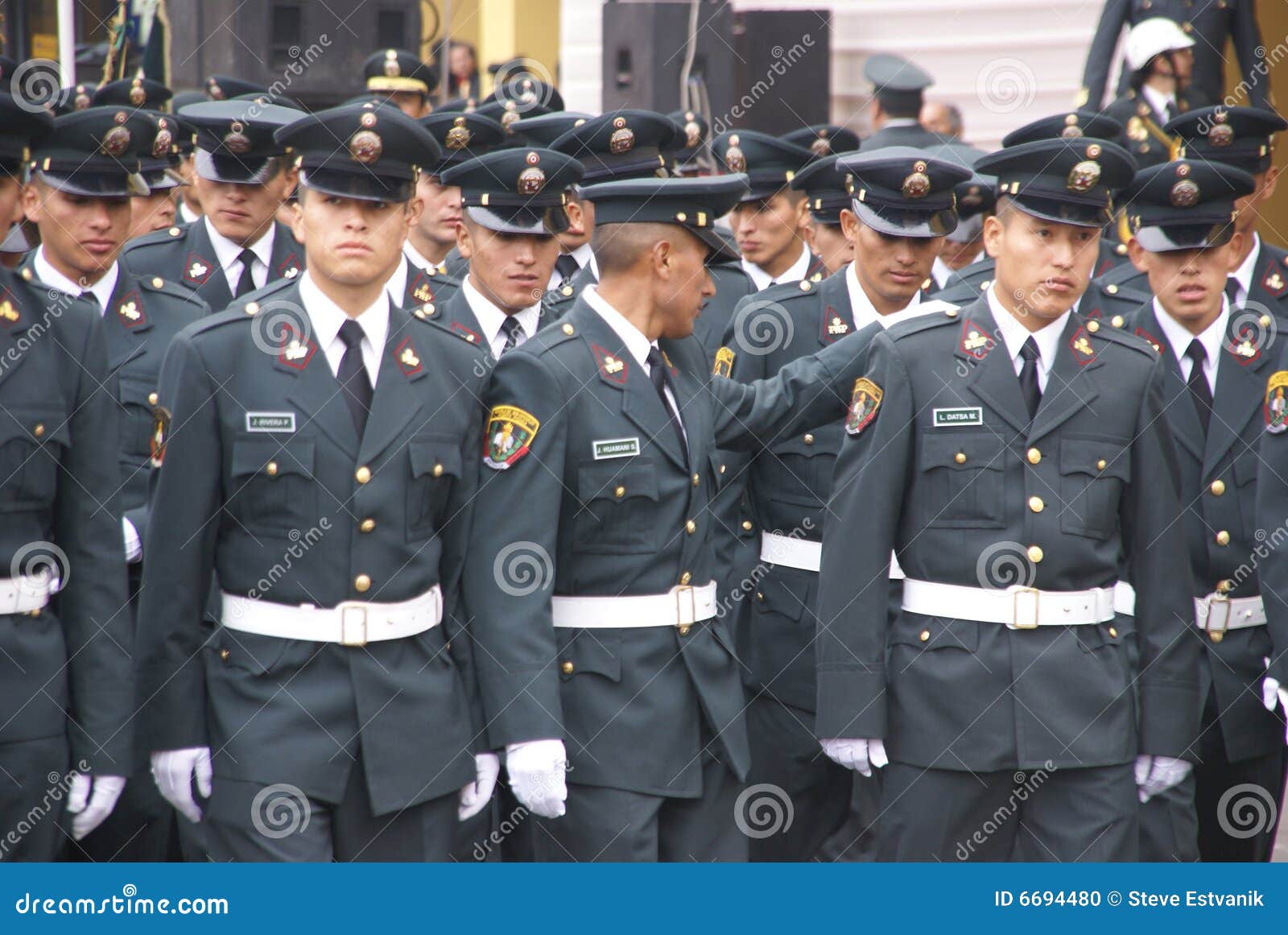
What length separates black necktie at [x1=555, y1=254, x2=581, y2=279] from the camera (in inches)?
281

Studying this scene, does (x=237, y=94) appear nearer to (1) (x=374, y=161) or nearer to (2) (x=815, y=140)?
(2) (x=815, y=140)

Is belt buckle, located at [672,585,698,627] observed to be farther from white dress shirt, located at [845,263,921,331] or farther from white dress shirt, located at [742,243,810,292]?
white dress shirt, located at [742,243,810,292]

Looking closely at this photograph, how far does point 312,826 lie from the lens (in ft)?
13.5

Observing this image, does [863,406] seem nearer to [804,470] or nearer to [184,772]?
[804,470]

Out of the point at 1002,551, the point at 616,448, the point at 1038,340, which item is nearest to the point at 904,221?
the point at 1038,340

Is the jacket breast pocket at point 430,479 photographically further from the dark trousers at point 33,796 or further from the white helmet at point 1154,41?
the white helmet at point 1154,41

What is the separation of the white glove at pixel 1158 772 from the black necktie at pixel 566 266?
3185 mm

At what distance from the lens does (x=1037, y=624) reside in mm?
4574

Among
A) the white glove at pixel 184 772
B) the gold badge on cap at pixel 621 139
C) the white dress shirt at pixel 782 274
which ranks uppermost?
the gold badge on cap at pixel 621 139

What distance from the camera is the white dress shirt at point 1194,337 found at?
5.64 metres

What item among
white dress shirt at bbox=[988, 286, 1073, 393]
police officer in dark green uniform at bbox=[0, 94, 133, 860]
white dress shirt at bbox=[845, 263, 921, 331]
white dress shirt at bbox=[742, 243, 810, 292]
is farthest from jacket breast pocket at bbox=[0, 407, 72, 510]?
white dress shirt at bbox=[742, 243, 810, 292]

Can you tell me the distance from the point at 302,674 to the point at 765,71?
7754mm

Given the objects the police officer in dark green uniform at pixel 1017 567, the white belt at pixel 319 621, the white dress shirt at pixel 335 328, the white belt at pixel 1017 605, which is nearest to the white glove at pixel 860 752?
the police officer in dark green uniform at pixel 1017 567

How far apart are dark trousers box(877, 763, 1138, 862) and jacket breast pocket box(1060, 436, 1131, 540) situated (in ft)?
1.89
